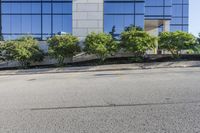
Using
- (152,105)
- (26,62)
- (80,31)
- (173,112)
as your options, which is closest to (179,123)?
(173,112)

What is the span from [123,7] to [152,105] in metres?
38.9

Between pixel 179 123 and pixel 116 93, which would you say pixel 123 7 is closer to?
pixel 116 93

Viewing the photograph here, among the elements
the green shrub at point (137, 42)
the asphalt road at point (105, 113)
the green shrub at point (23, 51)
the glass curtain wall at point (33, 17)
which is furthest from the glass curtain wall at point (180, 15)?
the asphalt road at point (105, 113)

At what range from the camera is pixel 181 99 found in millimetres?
12016

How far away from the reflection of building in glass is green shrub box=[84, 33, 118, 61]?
7526 mm

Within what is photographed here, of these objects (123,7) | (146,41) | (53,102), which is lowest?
(53,102)

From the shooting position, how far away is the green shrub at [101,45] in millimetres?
38625

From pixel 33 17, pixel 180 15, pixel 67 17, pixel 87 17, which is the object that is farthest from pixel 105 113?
pixel 180 15

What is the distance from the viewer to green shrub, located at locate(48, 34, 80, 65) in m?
40.1

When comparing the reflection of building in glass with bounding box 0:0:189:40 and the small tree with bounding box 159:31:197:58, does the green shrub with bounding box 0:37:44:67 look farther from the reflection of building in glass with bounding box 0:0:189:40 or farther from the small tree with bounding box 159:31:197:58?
the small tree with bounding box 159:31:197:58

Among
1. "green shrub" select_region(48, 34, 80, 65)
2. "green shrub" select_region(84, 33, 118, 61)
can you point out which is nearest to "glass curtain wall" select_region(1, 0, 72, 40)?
"green shrub" select_region(48, 34, 80, 65)

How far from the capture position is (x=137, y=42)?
38344 millimetres

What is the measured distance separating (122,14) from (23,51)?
47.6 ft

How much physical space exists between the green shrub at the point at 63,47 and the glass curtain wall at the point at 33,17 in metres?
9.05
